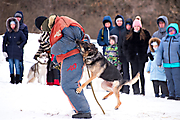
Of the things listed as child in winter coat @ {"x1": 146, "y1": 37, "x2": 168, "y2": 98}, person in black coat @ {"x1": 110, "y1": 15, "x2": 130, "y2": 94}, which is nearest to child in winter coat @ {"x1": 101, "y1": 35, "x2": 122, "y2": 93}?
person in black coat @ {"x1": 110, "y1": 15, "x2": 130, "y2": 94}

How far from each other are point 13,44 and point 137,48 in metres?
3.47

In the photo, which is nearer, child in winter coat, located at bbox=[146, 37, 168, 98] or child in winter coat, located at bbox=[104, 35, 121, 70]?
child in winter coat, located at bbox=[146, 37, 168, 98]

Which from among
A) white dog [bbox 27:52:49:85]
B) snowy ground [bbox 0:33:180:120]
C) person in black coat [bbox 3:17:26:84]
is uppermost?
person in black coat [bbox 3:17:26:84]

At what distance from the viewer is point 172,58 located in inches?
234

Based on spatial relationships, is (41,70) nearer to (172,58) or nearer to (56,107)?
(56,107)

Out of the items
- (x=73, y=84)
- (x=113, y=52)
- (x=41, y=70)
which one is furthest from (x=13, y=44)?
(x=73, y=84)

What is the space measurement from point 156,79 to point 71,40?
146 inches

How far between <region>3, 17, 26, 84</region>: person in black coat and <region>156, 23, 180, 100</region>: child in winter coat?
380cm

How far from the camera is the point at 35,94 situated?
16.6 feet

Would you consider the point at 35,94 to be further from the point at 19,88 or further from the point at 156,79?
the point at 156,79

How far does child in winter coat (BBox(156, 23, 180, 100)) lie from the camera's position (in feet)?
19.4

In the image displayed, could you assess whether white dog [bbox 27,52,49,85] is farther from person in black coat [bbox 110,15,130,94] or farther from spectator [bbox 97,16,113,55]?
person in black coat [bbox 110,15,130,94]

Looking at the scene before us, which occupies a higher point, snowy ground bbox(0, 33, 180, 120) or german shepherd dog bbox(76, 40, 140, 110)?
german shepherd dog bbox(76, 40, 140, 110)

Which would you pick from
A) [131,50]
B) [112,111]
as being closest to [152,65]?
[131,50]
